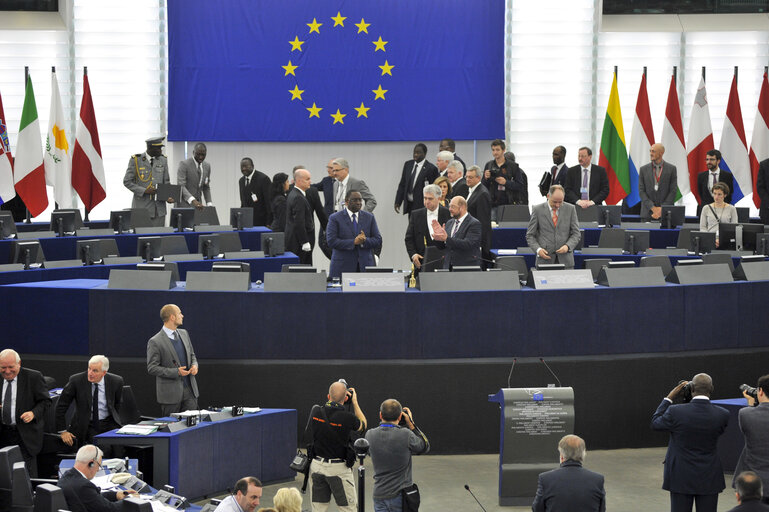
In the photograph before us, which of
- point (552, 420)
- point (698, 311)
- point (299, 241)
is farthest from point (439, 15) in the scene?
point (552, 420)

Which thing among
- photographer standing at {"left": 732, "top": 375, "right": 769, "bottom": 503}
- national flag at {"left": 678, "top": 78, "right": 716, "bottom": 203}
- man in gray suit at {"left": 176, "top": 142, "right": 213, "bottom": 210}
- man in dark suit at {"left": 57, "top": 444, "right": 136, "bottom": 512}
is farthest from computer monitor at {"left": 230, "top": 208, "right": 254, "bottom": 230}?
photographer standing at {"left": 732, "top": 375, "right": 769, "bottom": 503}

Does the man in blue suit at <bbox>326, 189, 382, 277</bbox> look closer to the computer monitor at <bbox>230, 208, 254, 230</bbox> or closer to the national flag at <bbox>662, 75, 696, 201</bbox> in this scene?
the computer monitor at <bbox>230, 208, 254, 230</bbox>

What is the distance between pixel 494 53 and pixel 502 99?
76 cm

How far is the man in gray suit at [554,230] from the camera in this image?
12000mm

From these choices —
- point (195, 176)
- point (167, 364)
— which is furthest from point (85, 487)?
point (195, 176)

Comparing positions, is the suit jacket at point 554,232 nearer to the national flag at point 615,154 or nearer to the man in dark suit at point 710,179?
the man in dark suit at point 710,179

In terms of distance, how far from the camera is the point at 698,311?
10.6 m

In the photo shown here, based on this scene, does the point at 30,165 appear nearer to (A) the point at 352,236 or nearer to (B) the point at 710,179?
(A) the point at 352,236

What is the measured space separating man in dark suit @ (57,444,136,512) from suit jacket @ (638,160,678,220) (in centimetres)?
1047

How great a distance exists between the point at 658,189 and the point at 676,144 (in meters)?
2.58

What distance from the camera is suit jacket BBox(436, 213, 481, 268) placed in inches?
456

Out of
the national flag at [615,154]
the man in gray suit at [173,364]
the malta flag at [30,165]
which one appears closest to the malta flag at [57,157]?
the malta flag at [30,165]

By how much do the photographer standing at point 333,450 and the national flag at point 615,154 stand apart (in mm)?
10893

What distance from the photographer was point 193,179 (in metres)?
16.6
